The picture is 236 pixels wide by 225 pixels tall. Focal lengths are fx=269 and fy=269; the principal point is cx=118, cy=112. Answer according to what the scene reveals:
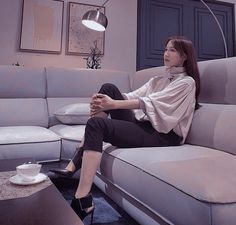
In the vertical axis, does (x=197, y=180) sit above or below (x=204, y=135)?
below

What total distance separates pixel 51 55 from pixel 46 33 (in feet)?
0.83

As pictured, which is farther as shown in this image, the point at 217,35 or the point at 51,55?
the point at 217,35

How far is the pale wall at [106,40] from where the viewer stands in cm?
298

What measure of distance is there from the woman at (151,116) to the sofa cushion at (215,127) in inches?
2.3

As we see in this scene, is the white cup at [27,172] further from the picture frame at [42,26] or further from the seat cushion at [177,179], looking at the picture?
the picture frame at [42,26]

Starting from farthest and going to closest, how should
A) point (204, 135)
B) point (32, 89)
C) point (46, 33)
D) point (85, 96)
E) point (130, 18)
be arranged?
point (130, 18) → point (46, 33) → point (85, 96) → point (32, 89) → point (204, 135)

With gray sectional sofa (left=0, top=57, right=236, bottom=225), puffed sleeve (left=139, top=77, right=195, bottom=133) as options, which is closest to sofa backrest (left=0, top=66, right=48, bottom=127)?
gray sectional sofa (left=0, top=57, right=236, bottom=225)

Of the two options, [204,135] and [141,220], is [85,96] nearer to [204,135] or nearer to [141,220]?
[204,135]

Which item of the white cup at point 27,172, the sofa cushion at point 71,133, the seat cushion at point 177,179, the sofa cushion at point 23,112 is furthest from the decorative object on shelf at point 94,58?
the white cup at point 27,172

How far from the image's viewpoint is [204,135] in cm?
149

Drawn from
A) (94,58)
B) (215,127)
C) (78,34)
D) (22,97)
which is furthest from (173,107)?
(78,34)

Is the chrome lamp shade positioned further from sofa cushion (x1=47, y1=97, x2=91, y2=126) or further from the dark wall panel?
the dark wall panel

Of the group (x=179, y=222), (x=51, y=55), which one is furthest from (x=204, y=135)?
(x=51, y=55)

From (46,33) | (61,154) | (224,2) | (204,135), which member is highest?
(224,2)
